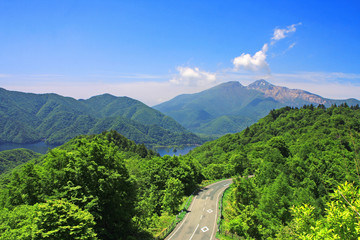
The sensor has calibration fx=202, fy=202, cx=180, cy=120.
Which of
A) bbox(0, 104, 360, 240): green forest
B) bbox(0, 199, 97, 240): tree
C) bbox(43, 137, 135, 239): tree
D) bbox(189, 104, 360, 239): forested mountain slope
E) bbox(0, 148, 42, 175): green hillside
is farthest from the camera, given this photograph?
bbox(0, 148, 42, 175): green hillside

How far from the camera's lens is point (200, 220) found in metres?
32.0

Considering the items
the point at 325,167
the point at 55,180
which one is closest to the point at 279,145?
the point at 325,167

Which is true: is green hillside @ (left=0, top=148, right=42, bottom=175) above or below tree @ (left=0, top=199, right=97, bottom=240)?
below

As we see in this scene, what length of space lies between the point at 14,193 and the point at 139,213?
14.5m

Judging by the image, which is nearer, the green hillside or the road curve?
the road curve

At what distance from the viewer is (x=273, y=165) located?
49.0 m

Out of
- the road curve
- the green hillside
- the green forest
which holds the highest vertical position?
the green forest

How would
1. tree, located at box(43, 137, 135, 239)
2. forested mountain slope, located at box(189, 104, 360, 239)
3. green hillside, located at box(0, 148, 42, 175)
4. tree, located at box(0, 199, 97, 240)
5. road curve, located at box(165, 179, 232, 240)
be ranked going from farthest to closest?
green hillside, located at box(0, 148, 42, 175) < road curve, located at box(165, 179, 232, 240) < tree, located at box(43, 137, 135, 239) < tree, located at box(0, 199, 97, 240) < forested mountain slope, located at box(189, 104, 360, 239)

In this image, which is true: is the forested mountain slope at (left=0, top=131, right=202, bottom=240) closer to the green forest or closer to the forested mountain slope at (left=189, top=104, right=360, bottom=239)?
the green forest

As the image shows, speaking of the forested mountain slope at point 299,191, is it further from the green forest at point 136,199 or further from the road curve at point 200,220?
the road curve at point 200,220

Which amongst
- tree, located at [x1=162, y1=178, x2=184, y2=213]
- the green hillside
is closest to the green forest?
tree, located at [x1=162, y1=178, x2=184, y2=213]

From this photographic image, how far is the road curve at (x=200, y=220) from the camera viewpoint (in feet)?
88.9

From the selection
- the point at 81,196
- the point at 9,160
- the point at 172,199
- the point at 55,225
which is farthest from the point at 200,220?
the point at 9,160

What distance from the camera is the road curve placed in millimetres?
27094
